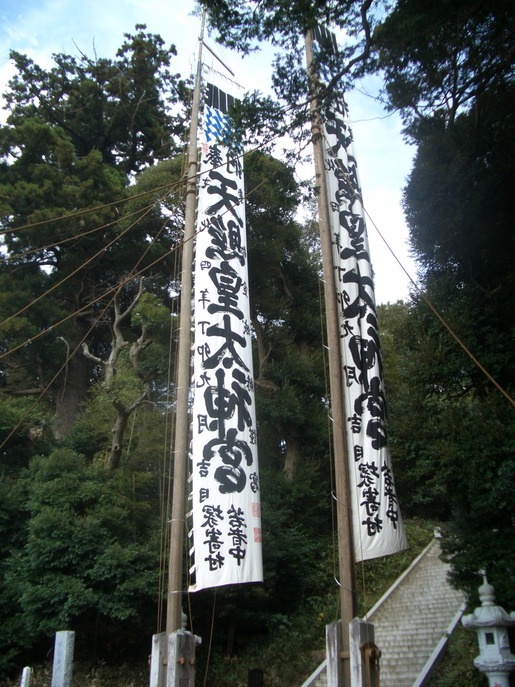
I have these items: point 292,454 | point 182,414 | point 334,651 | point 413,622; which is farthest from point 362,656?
point 292,454

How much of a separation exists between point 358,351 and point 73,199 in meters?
11.2

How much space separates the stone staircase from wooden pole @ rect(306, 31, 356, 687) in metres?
4.45

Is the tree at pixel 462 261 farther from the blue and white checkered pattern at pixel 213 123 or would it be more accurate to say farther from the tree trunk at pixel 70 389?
the tree trunk at pixel 70 389

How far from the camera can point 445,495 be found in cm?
815

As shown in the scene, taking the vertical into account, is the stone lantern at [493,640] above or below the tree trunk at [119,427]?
below

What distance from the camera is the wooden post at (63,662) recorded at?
16.8ft

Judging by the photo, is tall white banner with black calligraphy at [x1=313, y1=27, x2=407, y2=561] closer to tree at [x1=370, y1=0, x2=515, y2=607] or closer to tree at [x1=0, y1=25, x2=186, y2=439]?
tree at [x1=370, y1=0, x2=515, y2=607]

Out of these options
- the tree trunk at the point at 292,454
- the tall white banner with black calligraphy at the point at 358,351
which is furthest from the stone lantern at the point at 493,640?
the tree trunk at the point at 292,454

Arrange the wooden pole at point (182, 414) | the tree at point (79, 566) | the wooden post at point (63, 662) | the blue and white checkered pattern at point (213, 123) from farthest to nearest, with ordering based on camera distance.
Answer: the tree at point (79, 566) < the blue and white checkered pattern at point (213, 123) < the wooden pole at point (182, 414) < the wooden post at point (63, 662)

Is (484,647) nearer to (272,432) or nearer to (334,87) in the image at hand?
(334,87)

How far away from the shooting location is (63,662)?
5180 millimetres

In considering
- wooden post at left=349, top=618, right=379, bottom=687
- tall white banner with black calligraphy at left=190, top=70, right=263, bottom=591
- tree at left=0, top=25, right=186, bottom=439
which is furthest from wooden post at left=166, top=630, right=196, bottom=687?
tree at left=0, top=25, right=186, bottom=439

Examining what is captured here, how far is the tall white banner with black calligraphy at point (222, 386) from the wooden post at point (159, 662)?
2.14ft

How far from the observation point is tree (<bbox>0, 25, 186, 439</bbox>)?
15.1 meters
